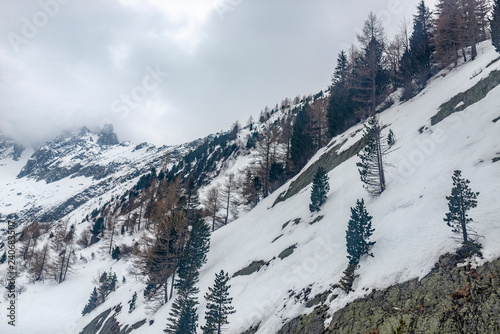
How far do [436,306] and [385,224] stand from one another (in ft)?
24.5

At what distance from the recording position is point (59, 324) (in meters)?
40.9

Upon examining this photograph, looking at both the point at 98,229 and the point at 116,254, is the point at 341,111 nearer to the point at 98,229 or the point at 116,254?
the point at 116,254

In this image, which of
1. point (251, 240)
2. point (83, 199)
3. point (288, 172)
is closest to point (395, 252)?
point (251, 240)

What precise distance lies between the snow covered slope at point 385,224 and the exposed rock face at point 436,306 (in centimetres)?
60

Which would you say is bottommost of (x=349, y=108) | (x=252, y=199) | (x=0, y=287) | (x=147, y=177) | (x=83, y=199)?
(x=252, y=199)

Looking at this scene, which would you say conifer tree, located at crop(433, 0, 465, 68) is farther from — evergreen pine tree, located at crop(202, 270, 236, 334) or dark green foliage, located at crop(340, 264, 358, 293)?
evergreen pine tree, located at crop(202, 270, 236, 334)

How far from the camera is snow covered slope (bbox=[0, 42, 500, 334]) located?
492 inches

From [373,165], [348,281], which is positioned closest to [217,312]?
[348,281]

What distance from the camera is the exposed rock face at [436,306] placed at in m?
8.27

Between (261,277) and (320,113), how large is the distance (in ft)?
120

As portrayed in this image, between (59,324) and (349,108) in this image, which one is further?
(349,108)

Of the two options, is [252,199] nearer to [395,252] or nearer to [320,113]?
[320,113]

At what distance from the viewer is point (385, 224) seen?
53.9 feet

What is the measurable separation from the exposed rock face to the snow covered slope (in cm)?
60
